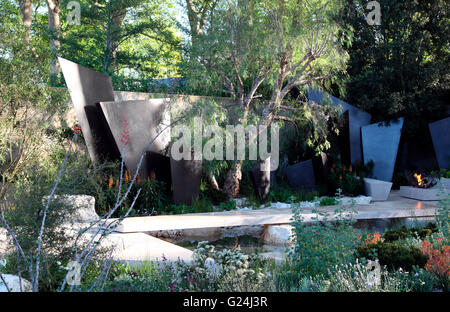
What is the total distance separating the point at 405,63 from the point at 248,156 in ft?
16.6

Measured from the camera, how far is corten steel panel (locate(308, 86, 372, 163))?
10.3 m

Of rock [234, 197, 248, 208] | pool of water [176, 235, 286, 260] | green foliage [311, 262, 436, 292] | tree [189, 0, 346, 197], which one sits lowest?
pool of water [176, 235, 286, 260]

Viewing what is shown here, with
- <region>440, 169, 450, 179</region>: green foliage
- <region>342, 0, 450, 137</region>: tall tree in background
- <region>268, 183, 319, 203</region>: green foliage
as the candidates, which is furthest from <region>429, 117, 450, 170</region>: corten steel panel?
<region>268, 183, 319, 203</region>: green foliage

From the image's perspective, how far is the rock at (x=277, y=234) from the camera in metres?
5.95

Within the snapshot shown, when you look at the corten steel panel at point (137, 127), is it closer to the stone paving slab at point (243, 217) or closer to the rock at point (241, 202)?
the stone paving slab at point (243, 217)

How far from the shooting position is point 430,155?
37.9 ft

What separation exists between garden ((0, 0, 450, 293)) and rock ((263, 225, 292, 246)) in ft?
0.12

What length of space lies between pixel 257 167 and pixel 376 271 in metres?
5.02

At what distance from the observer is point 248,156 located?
8188 mm

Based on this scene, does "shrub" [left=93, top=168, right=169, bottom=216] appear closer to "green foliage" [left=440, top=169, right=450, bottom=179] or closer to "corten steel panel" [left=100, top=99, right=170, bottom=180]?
"corten steel panel" [left=100, top=99, right=170, bottom=180]

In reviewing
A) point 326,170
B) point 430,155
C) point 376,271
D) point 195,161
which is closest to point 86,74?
point 195,161

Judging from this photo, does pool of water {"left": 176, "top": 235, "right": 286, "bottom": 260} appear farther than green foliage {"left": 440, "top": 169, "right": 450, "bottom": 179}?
No

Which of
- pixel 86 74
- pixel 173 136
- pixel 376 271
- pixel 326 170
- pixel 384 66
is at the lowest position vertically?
pixel 376 271
